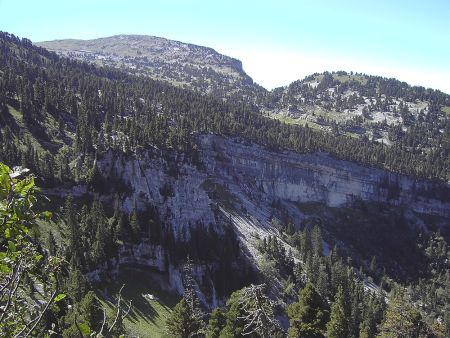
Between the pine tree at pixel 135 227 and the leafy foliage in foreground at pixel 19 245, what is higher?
the leafy foliage in foreground at pixel 19 245

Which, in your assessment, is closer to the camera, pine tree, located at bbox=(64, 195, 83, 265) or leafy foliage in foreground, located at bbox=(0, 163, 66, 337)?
leafy foliage in foreground, located at bbox=(0, 163, 66, 337)

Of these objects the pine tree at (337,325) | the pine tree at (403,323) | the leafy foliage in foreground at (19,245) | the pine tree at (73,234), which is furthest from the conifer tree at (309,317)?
the pine tree at (73,234)

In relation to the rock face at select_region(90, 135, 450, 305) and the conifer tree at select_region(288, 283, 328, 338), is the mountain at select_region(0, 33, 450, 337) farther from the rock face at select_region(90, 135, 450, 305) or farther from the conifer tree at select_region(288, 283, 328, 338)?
the rock face at select_region(90, 135, 450, 305)

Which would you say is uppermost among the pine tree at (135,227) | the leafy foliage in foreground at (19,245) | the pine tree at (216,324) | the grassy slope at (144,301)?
the leafy foliage in foreground at (19,245)

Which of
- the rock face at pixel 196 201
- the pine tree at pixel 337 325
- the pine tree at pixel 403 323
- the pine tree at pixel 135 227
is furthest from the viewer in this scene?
the rock face at pixel 196 201

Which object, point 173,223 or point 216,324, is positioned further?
point 173,223

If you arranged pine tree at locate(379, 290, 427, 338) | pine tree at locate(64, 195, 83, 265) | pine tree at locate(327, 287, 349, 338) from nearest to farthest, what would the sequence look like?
pine tree at locate(327, 287, 349, 338)
pine tree at locate(379, 290, 427, 338)
pine tree at locate(64, 195, 83, 265)

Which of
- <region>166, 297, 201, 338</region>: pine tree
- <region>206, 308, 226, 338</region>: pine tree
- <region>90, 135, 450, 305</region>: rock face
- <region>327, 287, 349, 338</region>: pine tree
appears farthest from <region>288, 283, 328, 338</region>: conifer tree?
<region>90, 135, 450, 305</region>: rock face

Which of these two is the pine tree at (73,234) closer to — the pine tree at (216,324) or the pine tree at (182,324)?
the pine tree at (182,324)

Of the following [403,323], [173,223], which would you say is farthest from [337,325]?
[173,223]

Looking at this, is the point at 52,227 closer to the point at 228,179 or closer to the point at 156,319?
the point at 156,319

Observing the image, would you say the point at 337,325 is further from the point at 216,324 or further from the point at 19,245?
the point at 19,245
